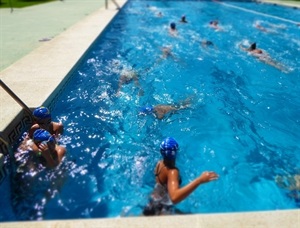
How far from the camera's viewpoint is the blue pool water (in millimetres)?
4590

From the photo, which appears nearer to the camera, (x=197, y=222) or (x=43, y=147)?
(x=197, y=222)

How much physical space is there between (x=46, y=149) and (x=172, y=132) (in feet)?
9.24

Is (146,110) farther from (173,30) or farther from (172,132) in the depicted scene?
(173,30)

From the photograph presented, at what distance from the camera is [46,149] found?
4645 millimetres

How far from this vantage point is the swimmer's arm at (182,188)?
370cm

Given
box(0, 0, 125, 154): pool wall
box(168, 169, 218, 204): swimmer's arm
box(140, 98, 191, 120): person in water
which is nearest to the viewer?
box(168, 169, 218, 204): swimmer's arm

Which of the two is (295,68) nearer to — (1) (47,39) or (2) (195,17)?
(1) (47,39)

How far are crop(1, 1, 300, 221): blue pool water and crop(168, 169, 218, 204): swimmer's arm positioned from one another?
451 millimetres

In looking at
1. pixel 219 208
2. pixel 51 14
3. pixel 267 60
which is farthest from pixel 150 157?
pixel 51 14

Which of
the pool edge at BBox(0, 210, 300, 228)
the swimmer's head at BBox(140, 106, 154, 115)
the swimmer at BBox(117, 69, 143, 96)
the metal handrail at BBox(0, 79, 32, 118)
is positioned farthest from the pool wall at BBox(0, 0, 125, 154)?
the pool edge at BBox(0, 210, 300, 228)

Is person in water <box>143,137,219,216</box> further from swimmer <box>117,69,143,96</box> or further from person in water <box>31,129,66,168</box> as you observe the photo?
swimmer <box>117,69,143,96</box>

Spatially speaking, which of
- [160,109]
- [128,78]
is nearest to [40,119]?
[160,109]

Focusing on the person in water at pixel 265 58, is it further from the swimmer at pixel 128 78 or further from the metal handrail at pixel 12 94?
the metal handrail at pixel 12 94

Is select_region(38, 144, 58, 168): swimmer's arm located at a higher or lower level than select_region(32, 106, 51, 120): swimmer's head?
lower
